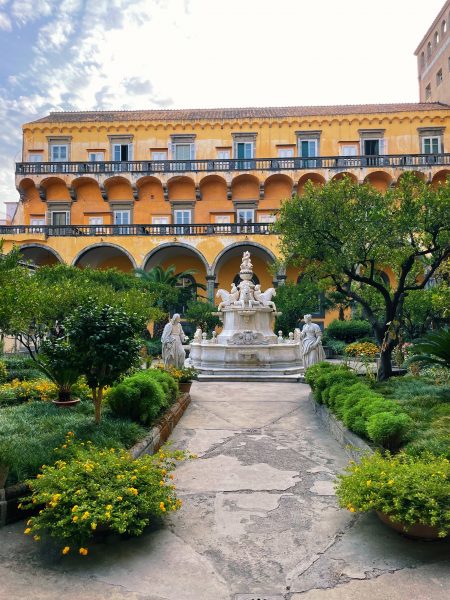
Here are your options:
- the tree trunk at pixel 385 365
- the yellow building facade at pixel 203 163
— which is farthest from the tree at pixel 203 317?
the tree trunk at pixel 385 365

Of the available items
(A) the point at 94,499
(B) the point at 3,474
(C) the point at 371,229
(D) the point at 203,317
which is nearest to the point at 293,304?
(D) the point at 203,317

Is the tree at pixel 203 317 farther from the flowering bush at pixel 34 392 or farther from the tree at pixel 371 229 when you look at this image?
the flowering bush at pixel 34 392

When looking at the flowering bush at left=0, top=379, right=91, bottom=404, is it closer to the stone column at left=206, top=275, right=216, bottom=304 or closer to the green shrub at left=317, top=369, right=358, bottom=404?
the green shrub at left=317, top=369, right=358, bottom=404

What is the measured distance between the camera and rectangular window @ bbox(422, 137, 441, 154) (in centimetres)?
3150

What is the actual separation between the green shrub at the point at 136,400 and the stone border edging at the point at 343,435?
267 cm

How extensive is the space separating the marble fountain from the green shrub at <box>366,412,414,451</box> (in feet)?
26.4

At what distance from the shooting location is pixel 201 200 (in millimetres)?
32344

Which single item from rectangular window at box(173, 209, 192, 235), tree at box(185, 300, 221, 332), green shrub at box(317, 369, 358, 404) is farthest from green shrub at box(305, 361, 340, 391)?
rectangular window at box(173, 209, 192, 235)

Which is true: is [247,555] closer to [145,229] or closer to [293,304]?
[293,304]

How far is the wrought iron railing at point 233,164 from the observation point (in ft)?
98.5

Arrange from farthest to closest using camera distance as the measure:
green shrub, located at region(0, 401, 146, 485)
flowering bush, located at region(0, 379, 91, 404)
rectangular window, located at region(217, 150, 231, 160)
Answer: rectangular window, located at region(217, 150, 231, 160), flowering bush, located at region(0, 379, 91, 404), green shrub, located at region(0, 401, 146, 485)

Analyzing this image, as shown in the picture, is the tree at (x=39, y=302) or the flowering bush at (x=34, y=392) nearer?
the tree at (x=39, y=302)

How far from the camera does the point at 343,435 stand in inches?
256

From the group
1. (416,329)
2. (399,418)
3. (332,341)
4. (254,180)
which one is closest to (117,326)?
(399,418)
